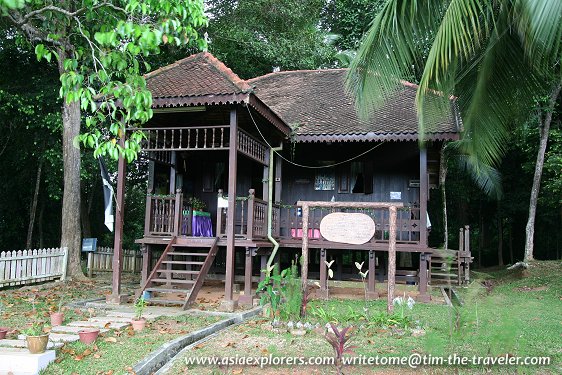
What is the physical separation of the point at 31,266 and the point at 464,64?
12.0 metres

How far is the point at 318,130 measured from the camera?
1315cm

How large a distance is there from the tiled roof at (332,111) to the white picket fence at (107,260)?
8066 mm

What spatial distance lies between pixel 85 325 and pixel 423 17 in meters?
A: 6.78

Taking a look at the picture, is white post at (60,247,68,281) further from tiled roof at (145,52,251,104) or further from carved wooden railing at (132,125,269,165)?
tiled roof at (145,52,251,104)

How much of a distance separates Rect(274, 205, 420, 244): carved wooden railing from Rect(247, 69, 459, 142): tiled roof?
6.10 feet

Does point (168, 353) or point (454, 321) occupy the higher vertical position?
point (454, 321)

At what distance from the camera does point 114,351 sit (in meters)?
6.35

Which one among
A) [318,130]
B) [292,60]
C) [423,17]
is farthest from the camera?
[292,60]

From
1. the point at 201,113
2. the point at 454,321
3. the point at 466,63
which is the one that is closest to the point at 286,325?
the point at 454,321

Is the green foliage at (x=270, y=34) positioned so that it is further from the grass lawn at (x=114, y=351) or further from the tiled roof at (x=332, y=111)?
the grass lawn at (x=114, y=351)

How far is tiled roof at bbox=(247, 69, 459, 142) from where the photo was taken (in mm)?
12414

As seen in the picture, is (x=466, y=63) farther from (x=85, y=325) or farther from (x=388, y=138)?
(x=85, y=325)

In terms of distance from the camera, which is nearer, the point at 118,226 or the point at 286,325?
the point at 286,325

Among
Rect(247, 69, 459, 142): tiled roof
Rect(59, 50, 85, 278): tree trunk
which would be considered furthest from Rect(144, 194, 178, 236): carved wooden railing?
Rect(59, 50, 85, 278): tree trunk
